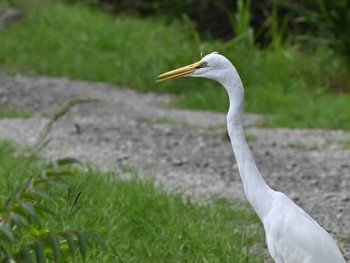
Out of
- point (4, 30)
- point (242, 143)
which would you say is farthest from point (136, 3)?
point (242, 143)

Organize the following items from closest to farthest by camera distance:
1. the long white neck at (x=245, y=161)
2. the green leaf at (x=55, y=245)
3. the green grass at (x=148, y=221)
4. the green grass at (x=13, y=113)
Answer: the green leaf at (x=55, y=245)
the long white neck at (x=245, y=161)
the green grass at (x=148, y=221)
the green grass at (x=13, y=113)

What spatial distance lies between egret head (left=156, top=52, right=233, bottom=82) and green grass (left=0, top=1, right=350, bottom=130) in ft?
17.6

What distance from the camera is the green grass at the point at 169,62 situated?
10523 mm

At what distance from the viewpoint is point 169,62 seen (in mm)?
11773

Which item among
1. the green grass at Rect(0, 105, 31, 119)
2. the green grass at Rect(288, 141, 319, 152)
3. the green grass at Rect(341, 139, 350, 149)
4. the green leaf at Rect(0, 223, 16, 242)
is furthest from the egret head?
the green grass at Rect(0, 105, 31, 119)

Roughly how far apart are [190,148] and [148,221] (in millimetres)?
2882

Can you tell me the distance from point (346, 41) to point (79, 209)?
6854 mm

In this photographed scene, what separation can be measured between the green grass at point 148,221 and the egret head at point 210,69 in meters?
0.93

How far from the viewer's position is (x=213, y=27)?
1550 cm

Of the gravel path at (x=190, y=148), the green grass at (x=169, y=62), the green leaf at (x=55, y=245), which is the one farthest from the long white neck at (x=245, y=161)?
the green grass at (x=169, y=62)

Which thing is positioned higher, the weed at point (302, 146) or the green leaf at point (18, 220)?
the green leaf at point (18, 220)

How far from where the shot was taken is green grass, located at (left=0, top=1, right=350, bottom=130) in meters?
10.5

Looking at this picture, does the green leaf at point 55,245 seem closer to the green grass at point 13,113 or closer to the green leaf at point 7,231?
the green leaf at point 7,231

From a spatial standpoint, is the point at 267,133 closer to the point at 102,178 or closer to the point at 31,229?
the point at 102,178
